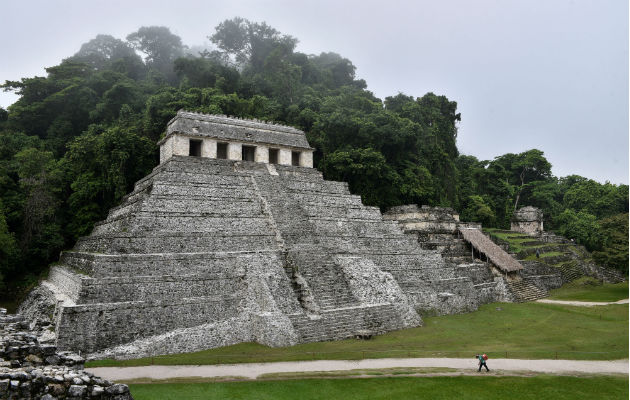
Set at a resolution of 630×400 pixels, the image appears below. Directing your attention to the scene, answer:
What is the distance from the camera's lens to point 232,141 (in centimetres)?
2791

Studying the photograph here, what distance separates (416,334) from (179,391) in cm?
1012

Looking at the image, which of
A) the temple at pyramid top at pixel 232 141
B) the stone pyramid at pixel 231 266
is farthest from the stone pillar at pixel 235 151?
the stone pyramid at pixel 231 266

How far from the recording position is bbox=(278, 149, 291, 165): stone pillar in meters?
29.6

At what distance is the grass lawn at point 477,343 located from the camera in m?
14.1

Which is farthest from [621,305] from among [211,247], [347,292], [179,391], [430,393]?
[179,391]

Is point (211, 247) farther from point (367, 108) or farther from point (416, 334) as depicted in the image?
point (367, 108)

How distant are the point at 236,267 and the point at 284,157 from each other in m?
13.1

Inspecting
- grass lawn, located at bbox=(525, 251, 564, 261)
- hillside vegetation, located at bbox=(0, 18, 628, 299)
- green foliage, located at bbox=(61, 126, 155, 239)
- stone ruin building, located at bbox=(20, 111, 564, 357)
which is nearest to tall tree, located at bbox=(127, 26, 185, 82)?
hillside vegetation, located at bbox=(0, 18, 628, 299)

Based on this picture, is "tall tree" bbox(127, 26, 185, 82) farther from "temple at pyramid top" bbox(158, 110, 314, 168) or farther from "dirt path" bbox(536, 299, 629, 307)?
"dirt path" bbox(536, 299, 629, 307)

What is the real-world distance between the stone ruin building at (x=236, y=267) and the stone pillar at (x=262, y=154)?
0.31 feet

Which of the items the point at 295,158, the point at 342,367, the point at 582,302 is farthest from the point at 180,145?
the point at 582,302

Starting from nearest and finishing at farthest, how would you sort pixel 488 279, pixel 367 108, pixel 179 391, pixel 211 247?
pixel 179 391
pixel 211 247
pixel 488 279
pixel 367 108

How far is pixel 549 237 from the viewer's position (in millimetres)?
42719

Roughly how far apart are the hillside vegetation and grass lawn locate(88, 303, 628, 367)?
1243 cm
